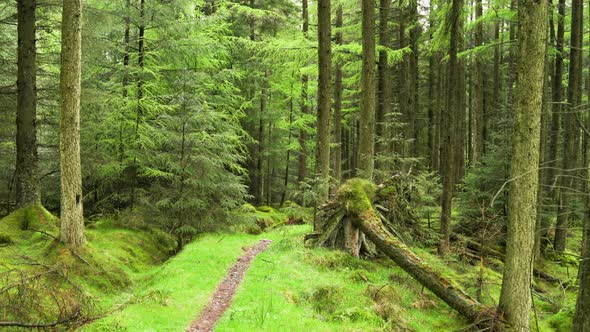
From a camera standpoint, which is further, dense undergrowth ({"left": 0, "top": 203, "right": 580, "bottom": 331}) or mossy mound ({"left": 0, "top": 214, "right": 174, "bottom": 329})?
dense undergrowth ({"left": 0, "top": 203, "right": 580, "bottom": 331})

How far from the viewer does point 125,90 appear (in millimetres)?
16250

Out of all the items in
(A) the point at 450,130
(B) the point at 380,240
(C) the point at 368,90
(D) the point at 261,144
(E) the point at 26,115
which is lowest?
(B) the point at 380,240

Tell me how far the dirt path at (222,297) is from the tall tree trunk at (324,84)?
12.7 ft

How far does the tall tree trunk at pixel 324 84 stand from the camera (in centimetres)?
1411

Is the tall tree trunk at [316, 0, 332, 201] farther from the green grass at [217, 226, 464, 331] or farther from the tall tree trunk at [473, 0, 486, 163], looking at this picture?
the tall tree trunk at [473, 0, 486, 163]

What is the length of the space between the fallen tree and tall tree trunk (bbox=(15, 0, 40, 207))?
9.16 meters

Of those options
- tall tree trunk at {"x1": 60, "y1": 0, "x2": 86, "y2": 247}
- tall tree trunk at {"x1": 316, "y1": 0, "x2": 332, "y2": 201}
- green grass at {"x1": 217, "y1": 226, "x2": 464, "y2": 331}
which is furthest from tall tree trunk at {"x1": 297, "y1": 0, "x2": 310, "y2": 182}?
tall tree trunk at {"x1": 60, "y1": 0, "x2": 86, "y2": 247}

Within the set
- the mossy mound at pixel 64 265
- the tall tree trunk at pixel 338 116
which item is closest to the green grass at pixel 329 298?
the mossy mound at pixel 64 265

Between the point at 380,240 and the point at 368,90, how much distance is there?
5802 mm

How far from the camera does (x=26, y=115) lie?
1236cm

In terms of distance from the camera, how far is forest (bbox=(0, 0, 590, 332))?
7230 mm

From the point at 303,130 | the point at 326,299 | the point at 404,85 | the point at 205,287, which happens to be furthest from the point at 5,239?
the point at 303,130

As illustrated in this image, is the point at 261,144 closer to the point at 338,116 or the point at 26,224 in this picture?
the point at 338,116

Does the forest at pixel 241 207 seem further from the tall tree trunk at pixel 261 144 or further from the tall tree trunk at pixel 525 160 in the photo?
the tall tree trunk at pixel 261 144
